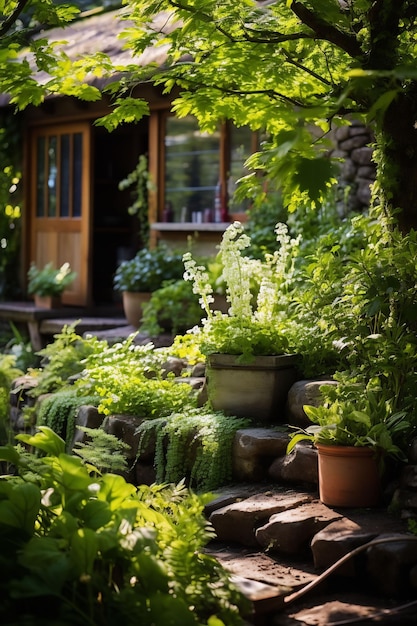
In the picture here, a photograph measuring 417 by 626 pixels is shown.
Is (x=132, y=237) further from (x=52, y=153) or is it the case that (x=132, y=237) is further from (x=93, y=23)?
(x=93, y=23)

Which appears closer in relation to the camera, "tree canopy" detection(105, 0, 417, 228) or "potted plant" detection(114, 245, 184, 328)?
"tree canopy" detection(105, 0, 417, 228)

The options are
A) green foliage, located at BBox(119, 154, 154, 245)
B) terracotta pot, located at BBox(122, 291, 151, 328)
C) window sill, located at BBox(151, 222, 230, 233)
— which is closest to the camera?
terracotta pot, located at BBox(122, 291, 151, 328)

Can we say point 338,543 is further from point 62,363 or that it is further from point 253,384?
point 62,363

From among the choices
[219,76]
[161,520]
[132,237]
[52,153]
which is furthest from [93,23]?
[161,520]

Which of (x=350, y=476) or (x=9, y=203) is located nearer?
(x=350, y=476)

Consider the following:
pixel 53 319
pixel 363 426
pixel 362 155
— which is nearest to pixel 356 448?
pixel 363 426

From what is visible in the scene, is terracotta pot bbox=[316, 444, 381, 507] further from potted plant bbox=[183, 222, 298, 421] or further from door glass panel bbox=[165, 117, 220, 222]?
door glass panel bbox=[165, 117, 220, 222]

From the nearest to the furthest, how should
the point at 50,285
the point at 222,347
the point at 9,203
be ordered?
the point at 222,347
the point at 50,285
the point at 9,203

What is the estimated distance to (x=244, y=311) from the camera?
21.6 ft

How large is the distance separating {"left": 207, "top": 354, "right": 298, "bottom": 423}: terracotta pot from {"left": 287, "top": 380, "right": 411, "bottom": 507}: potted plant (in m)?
1.04

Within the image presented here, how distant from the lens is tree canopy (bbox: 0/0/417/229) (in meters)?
5.09

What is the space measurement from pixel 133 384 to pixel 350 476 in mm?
2213

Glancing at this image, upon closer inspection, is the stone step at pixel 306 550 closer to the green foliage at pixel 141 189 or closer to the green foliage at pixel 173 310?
the green foliage at pixel 173 310

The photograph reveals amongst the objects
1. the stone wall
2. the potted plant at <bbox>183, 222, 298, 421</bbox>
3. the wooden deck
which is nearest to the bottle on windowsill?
the wooden deck
